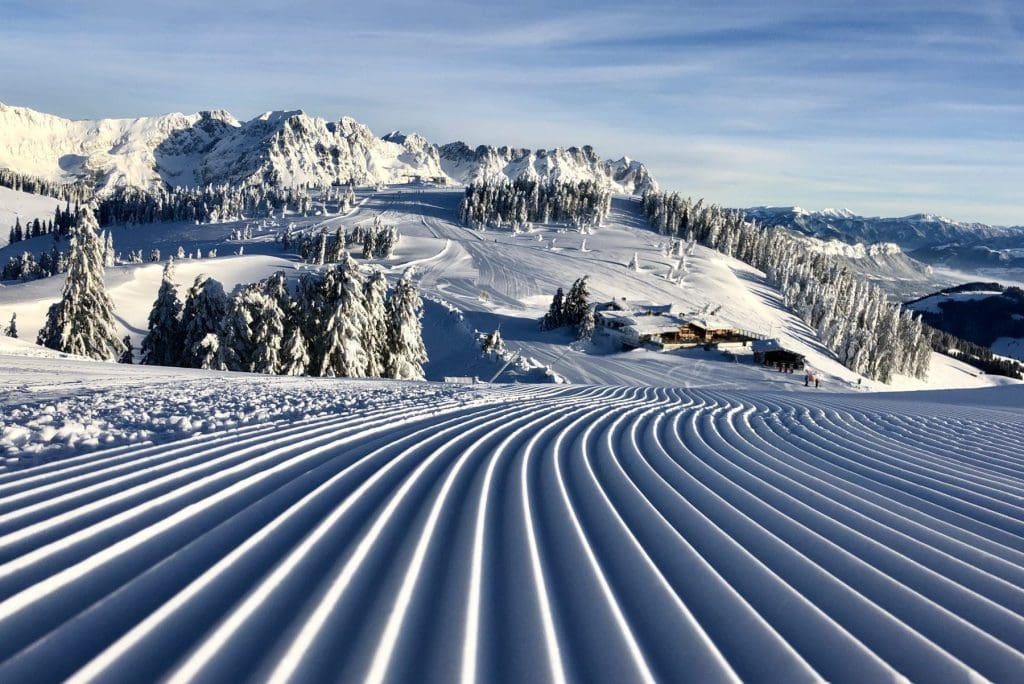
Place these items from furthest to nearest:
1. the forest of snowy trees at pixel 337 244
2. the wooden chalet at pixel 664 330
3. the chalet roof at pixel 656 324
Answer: the forest of snowy trees at pixel 337 244 → the chalet roof at pixel 656 324 → the wooden chalet at pixel 664 330

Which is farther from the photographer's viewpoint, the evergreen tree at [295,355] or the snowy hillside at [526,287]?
the snowy hillside at [526,287]

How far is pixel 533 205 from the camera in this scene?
14312 centimetres

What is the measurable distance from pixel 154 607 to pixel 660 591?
279 centimetres

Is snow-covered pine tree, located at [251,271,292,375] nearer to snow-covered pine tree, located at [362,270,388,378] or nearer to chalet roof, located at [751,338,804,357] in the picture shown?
snow-covered pine tree, located at [362,270,388,378]

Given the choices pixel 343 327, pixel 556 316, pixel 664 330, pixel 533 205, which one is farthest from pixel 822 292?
pixel 343 327

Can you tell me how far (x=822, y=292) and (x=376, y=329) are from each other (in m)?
92.7

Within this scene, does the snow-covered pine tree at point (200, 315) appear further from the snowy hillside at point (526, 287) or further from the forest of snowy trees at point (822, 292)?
the forest of snowy trees at point (822, 292)

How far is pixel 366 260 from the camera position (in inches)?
3949

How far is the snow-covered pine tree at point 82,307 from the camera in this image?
3391cm

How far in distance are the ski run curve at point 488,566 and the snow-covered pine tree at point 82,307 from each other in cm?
3371

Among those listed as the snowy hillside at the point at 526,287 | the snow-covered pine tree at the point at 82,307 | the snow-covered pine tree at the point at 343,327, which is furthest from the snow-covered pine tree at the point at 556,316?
the snow-covered pine tree at the point at 82,307

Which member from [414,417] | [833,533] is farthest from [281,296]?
[833,533]

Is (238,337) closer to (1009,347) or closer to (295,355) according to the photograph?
(295,355)

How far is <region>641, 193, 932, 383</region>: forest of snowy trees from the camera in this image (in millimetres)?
84000
